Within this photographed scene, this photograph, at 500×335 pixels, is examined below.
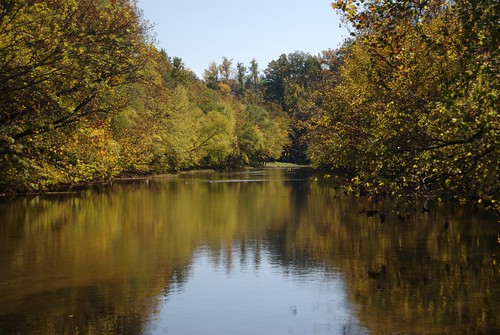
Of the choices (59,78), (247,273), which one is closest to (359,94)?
(247,273)

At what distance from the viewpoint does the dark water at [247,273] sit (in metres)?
18.7

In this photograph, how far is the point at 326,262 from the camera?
27.5 meters

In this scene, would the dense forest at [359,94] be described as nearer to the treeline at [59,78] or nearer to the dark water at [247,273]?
the treeline at [59,78]

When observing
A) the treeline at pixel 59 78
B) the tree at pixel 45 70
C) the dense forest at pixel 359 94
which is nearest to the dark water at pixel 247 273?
the dense forest at pixel 359 94

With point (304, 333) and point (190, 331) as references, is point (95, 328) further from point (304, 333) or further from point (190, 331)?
point (304, 333)

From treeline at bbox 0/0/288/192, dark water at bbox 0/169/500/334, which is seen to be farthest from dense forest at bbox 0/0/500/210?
dark water at bbox 0/169/500/334

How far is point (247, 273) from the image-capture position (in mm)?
25969

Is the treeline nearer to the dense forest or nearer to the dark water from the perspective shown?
the dense forest

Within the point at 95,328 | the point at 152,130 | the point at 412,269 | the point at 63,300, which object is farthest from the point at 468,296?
the point at 152,130

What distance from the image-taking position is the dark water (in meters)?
18.7

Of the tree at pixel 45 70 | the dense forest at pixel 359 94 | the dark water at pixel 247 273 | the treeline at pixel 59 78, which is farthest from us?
the treeline at pixel 59 78

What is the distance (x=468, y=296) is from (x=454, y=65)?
17708 millimetres

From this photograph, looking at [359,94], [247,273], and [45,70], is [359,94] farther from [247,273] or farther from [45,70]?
[45,70]

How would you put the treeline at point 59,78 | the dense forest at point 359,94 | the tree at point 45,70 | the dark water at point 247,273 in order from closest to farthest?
the dense forest at point 359,94 < the dark water at point 247,273 < the tree at point 45,70 < the treeline at point 59,78
